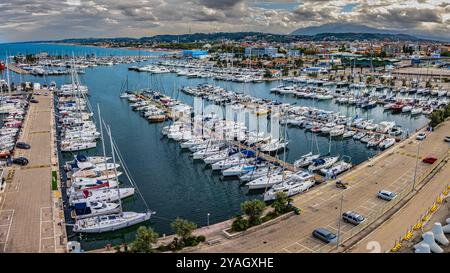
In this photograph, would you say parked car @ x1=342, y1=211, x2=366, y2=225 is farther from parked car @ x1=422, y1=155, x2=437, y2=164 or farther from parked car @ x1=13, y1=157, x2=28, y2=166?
parked car @ x1=13, y1=157, x2=28, y2=166

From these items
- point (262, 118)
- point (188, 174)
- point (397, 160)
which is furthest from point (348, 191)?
point (262, 118)

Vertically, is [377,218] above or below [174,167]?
above

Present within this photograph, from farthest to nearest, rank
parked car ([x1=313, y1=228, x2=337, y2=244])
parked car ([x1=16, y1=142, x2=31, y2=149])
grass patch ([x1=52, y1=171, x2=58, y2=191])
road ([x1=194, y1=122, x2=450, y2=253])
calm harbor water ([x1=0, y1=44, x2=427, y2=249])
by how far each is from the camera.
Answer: parked car ([x1=16, y1=142, x2=31, y2=149]), grass patch ([x1=52, y1=171, x2=58, y2=191]), calm harbor water ([x1=0, y1=44, x2=427, y2=249]), parked car ([x1=313, y1=228, x2=337, y2=244]), road ([x1=194, y1=122, x2=450, y2=253])

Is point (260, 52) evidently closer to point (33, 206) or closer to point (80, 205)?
point (80, 205)

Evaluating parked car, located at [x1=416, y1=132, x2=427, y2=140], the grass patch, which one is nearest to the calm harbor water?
parked car, located at [x1=416, y1=132, x2=427, y2=140]

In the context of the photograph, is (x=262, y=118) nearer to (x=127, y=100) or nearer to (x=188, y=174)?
(x=188, y=174)

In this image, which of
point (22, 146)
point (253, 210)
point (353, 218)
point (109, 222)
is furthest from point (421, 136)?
point (22, 146)
